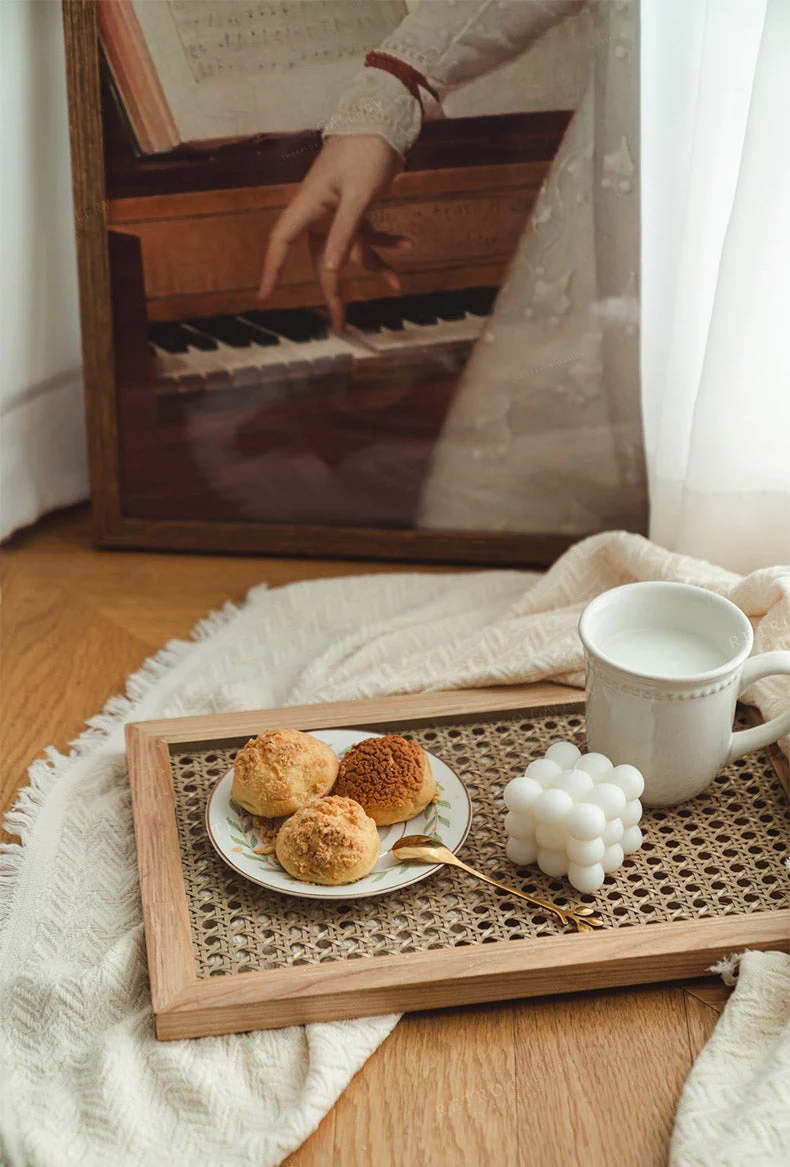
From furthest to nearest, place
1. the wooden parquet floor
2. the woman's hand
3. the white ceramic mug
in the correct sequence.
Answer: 1. the woman's hand
2. the white ceramic mug
3. the wooden parquet floor

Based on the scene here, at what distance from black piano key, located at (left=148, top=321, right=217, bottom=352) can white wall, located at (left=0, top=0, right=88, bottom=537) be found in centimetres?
14

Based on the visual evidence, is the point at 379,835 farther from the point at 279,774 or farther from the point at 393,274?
the point at 393,274

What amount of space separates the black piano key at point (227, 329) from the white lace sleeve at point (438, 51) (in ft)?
0.58

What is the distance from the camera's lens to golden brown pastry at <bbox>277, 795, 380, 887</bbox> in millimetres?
695

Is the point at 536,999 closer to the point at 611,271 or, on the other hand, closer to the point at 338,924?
the point at 338,924

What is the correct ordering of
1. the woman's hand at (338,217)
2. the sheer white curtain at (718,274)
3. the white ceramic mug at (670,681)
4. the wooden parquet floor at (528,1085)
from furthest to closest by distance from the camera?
1. the woman's hand at (338,217)
2. the sheer white curtain at (718,274)
3. the white ceramic mug at (670,681)
4. the wooden parquet floor at (528,1085)

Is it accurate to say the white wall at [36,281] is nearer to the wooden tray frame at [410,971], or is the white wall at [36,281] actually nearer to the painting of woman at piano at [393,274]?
the painting of woman at piano at [393,274]

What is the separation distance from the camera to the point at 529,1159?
0.60m

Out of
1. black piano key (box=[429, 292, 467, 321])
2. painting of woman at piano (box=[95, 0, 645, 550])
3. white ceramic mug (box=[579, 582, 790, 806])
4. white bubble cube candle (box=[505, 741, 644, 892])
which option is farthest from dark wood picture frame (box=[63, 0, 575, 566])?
white bubble cube candle (box=[505, 741, 644, 892])

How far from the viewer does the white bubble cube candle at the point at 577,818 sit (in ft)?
2.29

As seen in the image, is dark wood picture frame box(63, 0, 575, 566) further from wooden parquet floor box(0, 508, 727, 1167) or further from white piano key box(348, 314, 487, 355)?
wooden parquet floor box(0, 508, 727, 1167)

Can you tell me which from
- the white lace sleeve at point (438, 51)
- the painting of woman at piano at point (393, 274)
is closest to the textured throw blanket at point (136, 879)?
the painting of woman at piano at point (393, 274)

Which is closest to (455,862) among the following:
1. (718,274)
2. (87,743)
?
(87,743)

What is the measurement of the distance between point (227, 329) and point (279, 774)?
0.45 meters
